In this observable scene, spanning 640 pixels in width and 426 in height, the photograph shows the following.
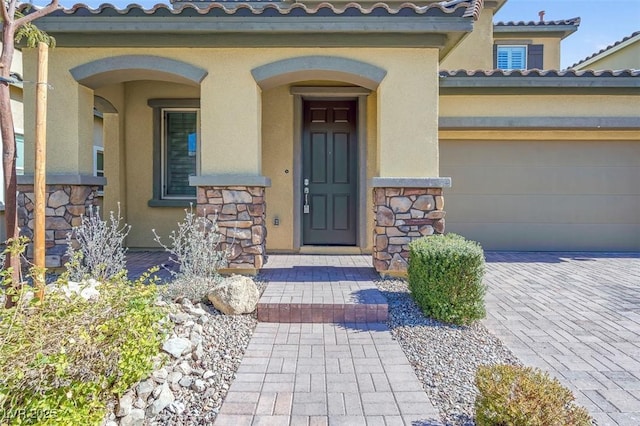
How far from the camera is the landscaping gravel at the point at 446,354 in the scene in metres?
2.99

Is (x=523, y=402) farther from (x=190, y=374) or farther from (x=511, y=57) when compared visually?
(x=511, y=57)

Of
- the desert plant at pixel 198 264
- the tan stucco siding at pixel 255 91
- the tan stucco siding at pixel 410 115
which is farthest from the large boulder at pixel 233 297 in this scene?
the tan stucco siding at pixel 410 115

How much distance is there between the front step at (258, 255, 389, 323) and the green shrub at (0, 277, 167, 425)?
1698 mm

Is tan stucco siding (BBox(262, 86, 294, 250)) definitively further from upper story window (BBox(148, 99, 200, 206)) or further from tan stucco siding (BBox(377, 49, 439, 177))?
tan stucco siding (BBox(377, 49, 439, 177))

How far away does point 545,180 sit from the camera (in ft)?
28.7

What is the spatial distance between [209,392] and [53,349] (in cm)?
114

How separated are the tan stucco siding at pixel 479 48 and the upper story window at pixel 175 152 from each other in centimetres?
658

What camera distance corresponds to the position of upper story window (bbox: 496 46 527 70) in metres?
12.0

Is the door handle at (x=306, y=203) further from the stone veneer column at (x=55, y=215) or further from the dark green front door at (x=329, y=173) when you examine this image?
the stone veneer column at (x=55, y=215)

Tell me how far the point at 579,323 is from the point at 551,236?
15.7ft

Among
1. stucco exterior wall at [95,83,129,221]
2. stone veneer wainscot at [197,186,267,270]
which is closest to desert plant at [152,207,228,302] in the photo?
stone veneer wainscot at [197,186,267,270]

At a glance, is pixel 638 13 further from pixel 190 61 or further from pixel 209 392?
pixel 209 392

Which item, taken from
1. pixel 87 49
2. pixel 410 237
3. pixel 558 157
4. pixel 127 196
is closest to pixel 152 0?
pixel 87 49

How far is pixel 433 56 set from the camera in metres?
5.86
